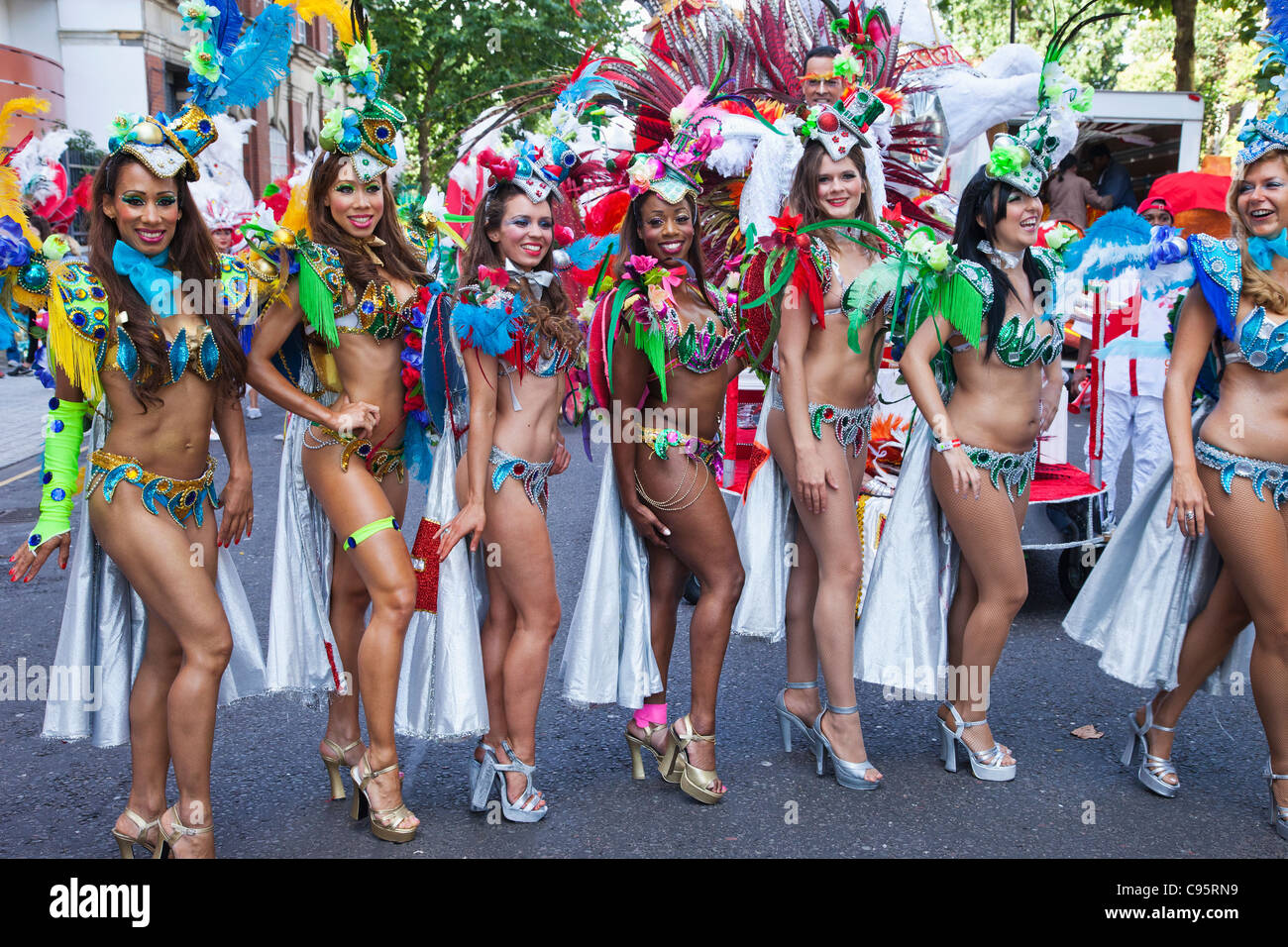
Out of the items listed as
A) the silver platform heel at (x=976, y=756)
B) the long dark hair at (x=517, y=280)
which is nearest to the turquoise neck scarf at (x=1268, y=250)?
the silver platform heel at (x=976, y=756)

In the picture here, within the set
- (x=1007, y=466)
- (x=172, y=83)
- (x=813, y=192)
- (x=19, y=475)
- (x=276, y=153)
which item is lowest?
(x=19, y=475)

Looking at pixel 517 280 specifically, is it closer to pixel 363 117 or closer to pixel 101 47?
pixel 363 117

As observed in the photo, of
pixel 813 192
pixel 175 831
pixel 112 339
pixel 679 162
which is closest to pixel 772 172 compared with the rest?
pixel 813 192

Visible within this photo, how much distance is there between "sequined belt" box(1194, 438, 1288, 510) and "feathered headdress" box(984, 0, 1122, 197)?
3.28 ft

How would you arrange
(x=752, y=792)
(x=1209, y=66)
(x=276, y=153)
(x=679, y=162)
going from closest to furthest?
(x=679, y=162), (x=752, y=792), (x=276, y=153), (x=1209, y=66)

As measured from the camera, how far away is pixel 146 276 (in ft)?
9.30

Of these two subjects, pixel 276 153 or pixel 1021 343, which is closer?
pixel 1021 343

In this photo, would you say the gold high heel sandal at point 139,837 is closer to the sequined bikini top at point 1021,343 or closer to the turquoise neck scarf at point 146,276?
the turquoise neck scarf at point 146,276

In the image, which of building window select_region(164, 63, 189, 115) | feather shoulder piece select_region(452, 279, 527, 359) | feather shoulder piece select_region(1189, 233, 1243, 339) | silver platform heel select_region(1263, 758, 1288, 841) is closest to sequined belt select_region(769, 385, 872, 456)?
feather shoulder piece select_region(452, 279, 527, 359)

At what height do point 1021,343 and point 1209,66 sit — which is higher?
point 1209,66

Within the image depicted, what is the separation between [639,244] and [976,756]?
202 cm

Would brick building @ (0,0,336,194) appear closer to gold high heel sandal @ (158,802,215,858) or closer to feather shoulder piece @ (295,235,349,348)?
feather shoulder piece @ (295,235,349,348)

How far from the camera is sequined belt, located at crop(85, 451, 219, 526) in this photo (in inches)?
112

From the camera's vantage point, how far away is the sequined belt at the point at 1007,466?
3.49 metres
